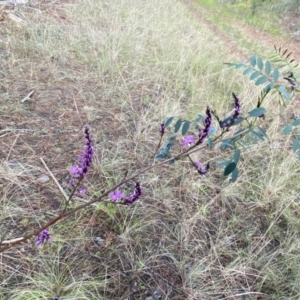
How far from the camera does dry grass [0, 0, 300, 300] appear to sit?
1.29m

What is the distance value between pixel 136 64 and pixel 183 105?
73 cm

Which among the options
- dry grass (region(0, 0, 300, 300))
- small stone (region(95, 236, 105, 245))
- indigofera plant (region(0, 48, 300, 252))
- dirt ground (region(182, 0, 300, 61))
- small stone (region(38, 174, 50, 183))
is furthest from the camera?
dirt ground (region(182, 0, 300, 61))

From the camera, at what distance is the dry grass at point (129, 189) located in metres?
1.29

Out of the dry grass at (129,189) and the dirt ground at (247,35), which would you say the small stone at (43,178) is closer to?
the dry grass at (129,189)

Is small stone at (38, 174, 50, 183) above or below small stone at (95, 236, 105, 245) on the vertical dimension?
below

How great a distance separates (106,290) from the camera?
1.22m

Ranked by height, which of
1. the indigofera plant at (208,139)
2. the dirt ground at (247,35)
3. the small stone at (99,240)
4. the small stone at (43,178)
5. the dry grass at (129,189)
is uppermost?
the indigofera plant at (208,139)

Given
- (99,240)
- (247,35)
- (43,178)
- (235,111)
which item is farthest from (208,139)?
(247,35)

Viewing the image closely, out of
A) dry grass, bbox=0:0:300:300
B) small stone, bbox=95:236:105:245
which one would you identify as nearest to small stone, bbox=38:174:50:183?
dry grass, bbox=0:0:300:300

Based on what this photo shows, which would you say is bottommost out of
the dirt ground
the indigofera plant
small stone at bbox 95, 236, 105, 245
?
small stone at bbox 95, 236, 105, 245

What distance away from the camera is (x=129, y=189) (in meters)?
1.68

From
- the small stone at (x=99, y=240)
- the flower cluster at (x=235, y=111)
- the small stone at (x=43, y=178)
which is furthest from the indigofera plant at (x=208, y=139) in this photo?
the small stone at (x=43, y=178)

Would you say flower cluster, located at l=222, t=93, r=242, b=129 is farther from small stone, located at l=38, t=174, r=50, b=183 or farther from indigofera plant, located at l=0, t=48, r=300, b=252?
small stone, located at l=38, t=174, r=50, b=183

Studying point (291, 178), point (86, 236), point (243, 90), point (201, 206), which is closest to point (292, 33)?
point (243, 90)
